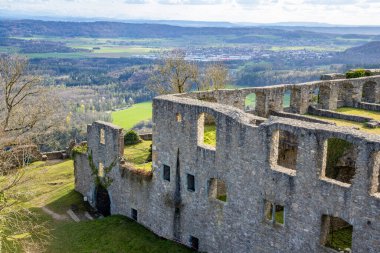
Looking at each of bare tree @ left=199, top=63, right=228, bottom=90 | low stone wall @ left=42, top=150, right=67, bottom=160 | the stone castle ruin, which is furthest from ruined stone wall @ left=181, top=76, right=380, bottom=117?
low stone wall @ left=42, top=150, right=67, bottom=160

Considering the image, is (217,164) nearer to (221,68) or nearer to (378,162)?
(378,162)

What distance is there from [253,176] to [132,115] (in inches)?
3855

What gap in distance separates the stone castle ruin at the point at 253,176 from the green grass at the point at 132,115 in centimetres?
7280

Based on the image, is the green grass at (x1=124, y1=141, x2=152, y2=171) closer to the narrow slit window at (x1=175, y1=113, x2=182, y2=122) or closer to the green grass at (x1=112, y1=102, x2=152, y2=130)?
the narrow slit window at (x1=175, y1=113, x2=182, y2=122)

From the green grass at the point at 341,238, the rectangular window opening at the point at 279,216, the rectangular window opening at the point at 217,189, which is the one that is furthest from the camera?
the rectangular window opening at the point at 217,189

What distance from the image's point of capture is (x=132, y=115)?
400ft

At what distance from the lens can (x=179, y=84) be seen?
53.5 meters

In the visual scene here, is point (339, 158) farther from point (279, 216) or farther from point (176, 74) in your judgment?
point (176, 74)

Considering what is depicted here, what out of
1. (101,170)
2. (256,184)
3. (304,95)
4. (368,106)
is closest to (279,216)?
(256,184)

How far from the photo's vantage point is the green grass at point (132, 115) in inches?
4413

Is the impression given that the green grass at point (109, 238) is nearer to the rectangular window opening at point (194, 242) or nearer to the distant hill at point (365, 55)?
the rectangular window opening at point (194, 242)

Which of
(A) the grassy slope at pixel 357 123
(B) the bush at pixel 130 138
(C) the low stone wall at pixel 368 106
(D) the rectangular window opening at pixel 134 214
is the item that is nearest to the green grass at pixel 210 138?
(D) the rectangular window opening at pixel 134 214

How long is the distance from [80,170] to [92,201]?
3.28 meters

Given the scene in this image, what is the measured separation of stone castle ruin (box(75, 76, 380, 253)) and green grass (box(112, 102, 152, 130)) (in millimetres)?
72797
